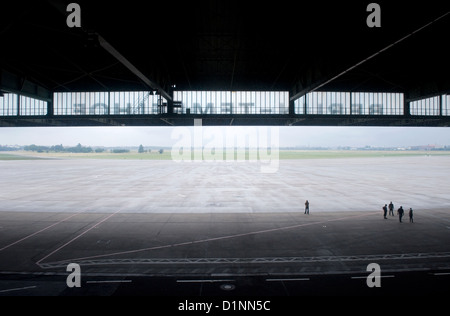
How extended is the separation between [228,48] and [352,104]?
55.8 ft

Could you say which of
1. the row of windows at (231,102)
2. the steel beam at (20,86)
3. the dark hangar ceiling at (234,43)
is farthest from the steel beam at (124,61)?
the steel beam at (20,86)

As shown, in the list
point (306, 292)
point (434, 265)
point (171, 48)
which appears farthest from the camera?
point (171, 48)

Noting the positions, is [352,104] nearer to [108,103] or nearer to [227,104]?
[227,104]

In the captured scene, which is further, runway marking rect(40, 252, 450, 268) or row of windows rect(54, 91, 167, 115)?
row of windows rect(54, 91, 167, 115)

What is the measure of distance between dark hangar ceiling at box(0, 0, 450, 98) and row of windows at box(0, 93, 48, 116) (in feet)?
7.82

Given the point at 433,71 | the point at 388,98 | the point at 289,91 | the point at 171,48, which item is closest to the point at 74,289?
the point at 171,48

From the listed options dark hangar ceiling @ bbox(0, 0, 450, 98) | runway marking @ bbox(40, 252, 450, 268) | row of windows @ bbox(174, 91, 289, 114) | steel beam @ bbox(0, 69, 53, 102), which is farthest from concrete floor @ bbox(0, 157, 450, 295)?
dark hangar ceiling @ bbox(0, 0, 450, 98)

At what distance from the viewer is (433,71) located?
23.0 m

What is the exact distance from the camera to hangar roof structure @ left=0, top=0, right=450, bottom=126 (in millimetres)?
12753

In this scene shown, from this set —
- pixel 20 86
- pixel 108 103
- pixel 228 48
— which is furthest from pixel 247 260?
pixel 20 86

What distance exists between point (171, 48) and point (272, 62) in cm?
844

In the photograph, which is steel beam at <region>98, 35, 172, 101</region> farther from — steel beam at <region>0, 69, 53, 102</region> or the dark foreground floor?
steel beam at <region>0, 69, 53, 102</region>
